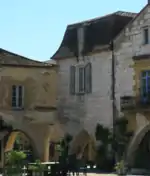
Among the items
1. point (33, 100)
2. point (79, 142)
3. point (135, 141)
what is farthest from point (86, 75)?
point (135, 141)

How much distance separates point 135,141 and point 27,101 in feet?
27.0

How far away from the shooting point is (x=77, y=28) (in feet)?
114

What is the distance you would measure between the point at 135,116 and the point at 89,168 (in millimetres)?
A: 4724

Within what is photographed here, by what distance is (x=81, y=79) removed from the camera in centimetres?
3319

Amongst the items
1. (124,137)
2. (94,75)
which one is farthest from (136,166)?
(94,75)

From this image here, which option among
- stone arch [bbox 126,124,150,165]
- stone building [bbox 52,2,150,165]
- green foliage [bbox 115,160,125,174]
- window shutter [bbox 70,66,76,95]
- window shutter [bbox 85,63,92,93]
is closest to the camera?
green foliage [bbox 115,160,125,174]

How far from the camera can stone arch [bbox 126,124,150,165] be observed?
29072 mm

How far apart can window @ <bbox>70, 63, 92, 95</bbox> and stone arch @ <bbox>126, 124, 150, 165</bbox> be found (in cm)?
470

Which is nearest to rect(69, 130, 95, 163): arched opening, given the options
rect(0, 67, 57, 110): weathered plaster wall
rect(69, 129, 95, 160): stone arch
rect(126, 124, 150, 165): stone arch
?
Result: rect(69, 129, 95, 160): stone arch

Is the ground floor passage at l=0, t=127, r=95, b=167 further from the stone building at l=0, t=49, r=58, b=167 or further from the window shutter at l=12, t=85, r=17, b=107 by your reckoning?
the window shutter at l=12, t=85, r=17, b=107

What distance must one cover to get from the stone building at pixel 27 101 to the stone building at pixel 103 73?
742 millimetres

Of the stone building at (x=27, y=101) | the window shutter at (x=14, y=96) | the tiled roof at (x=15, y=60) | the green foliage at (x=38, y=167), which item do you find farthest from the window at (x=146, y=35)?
the green foliage at (x=38, y=167)

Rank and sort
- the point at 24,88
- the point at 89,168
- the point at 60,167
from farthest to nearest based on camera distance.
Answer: the point at 24,88 → the point at 89,168 → the point at 60,167

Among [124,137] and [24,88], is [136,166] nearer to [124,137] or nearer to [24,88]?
[124,137]
